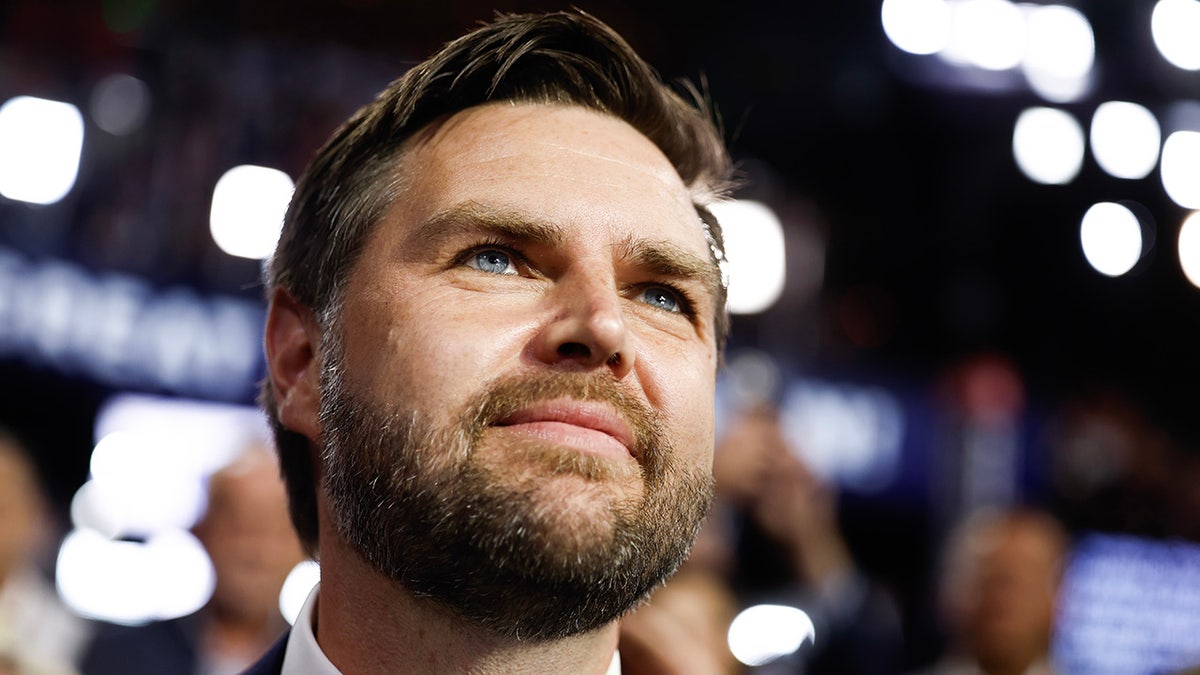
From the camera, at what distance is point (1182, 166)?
8.19m

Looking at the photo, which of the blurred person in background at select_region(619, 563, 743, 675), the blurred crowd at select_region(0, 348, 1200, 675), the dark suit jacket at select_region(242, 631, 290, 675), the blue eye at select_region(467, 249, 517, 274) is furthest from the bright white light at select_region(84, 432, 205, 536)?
the blue eye at select_region(467, 249, 517, 274)

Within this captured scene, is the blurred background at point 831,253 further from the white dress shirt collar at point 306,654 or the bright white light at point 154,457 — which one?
the white dress shirt collar at point 306,654

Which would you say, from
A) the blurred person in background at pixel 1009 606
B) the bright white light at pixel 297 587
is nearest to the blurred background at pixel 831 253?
the bright white light at pixel 297 587

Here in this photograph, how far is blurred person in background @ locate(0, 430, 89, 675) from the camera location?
3.76 m

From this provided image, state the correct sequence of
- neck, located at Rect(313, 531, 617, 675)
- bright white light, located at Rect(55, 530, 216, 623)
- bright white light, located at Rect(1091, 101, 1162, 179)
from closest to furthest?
neck, located at Rect(313, 531, 617, 675) → bright white light, located at Rect(55, 530, 216, 623) → bright white light, located at Rect(1091, 101, 1162, 179)

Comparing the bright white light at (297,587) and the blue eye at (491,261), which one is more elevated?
the blue eye at (491,261)

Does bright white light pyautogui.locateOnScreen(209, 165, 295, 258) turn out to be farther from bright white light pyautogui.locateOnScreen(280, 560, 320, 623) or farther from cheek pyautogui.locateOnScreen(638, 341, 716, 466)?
cheek pyautogui.locateOnScreen(638, 341, 716, 466)

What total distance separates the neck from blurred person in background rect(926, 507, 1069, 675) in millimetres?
2634

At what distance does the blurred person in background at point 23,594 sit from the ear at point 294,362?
1.93 meters

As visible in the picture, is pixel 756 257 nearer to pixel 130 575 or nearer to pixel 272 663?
pixel 130 575

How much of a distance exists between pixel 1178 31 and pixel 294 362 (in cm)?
681

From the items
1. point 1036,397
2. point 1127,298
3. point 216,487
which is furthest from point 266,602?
point 1127,298

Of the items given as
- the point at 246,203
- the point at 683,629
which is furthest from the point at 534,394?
the point at 246,203

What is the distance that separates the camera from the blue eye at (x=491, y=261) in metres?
1.61
